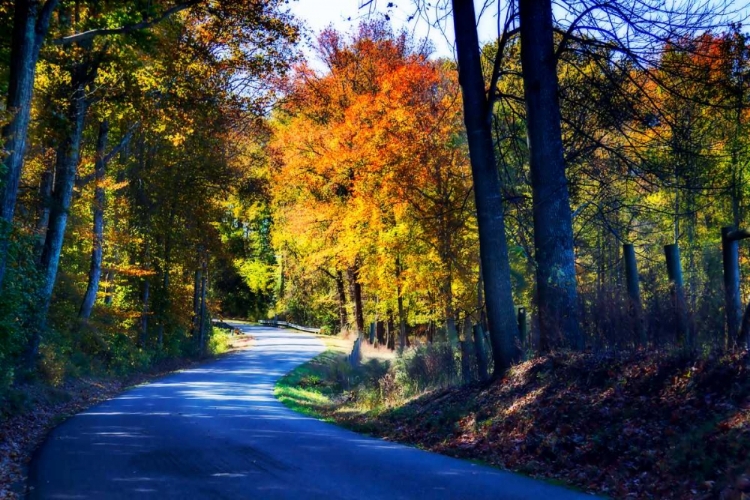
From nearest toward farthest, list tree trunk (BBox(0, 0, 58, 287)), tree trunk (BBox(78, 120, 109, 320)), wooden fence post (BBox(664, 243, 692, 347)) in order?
wooden fence post (BBox(664, 243, 692, 347)) → tree trunk (BBox(0, 0, 58, 287)) → tree trunk (BBox(78, 120, 109, 320))

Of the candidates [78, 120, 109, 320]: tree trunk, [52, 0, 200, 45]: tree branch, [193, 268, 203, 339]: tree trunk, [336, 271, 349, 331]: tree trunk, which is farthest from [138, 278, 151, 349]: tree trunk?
[52, 0, 200, 45]: tree branch

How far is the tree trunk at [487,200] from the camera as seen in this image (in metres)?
12.3

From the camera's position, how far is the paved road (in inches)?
280

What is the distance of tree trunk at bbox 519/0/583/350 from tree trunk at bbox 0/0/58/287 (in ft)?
27.7

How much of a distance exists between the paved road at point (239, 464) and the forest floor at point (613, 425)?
0.63 metres

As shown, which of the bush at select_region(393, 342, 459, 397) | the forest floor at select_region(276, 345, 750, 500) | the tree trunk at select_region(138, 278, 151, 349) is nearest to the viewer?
the forest floor at select_region(276, 345, 750, 500)

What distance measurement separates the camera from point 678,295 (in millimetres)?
8773

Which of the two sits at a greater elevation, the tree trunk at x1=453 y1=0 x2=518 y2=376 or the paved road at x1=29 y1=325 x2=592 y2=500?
the tree trunk at x1=453 y1=0 x2=518 y2=376

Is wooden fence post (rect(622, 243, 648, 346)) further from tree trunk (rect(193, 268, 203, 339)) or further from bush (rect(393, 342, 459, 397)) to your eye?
tree trunk (rect(193, 268, 203, 339))

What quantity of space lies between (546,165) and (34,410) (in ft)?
41.4

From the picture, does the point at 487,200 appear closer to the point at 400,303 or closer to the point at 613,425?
the point at 613,425

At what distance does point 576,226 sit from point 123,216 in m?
19.9

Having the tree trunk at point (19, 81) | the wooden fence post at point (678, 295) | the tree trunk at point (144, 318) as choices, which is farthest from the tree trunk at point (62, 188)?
the wooden fence post at point (678, 295)

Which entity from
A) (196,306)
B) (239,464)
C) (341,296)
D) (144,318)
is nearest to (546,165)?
(239,464)
